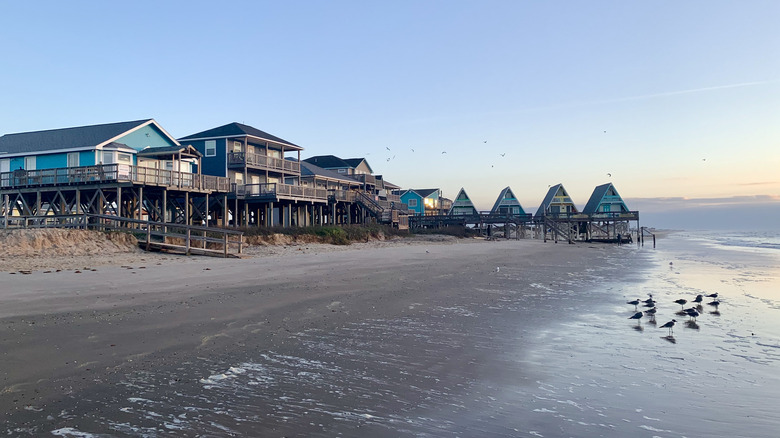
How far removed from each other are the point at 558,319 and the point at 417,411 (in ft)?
20.7

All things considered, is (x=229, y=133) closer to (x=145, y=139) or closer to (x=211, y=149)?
(x=211, y=149)

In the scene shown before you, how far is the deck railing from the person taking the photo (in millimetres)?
27859

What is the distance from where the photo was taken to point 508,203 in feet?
245

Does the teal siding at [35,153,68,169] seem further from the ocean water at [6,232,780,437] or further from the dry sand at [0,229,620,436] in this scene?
the ocean water at [6,232,780,437]

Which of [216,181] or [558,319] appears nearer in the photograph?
[558,319]

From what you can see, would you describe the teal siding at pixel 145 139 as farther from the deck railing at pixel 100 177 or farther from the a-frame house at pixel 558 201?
the a-frame house at pixel 558 201

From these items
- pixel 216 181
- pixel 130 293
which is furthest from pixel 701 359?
pixel 216 181

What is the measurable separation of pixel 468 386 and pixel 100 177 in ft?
90.3

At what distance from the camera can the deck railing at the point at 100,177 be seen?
27859 millimetres

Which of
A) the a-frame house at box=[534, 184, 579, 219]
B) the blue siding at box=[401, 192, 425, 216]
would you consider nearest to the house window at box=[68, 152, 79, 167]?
the blue siding at box=[401, 192, 425, 216]

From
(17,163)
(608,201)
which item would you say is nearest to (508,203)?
(608,201)

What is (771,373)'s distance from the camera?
7184mm

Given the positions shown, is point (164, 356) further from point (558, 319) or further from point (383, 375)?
point (558, 319)

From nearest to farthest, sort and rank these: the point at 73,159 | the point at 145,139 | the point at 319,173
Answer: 1. the point at 73,159
2. the point at 145,139
3. the point at 319,173
